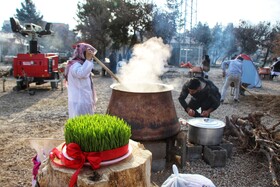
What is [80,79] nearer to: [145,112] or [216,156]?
[145,112]

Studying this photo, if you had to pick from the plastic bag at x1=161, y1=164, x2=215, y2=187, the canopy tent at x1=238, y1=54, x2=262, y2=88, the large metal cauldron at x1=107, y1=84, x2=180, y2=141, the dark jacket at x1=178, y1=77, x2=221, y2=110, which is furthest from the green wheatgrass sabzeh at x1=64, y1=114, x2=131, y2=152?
the canopy tent at x1=238, y1=54, x2=262, y2=88

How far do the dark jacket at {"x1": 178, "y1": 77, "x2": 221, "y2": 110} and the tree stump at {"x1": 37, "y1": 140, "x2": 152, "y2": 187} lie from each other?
10.0 feet

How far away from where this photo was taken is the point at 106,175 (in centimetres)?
176

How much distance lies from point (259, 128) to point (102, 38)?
62.6 feet

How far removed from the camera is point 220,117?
7.84m

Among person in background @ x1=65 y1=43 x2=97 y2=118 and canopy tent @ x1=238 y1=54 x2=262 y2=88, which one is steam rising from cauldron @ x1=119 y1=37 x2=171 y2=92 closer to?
person in background @ x1=65 y1=43 x2=97 y2=118

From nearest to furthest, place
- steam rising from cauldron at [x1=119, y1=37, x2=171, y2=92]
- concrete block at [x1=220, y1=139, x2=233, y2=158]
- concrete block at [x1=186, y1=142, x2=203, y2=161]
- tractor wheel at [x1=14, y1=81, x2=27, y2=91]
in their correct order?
concrete block at [x1=186, y1=142, x2=203, y2=161], concrete block at [x1=220, y1=139, x2=233, y2=158], steam rising from cauldron at [x1=119, y1=37, x2=171, y2=92], tractor wheel at [x1=14, y1=81, x2=27, y2=91]

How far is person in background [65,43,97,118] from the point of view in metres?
4.03

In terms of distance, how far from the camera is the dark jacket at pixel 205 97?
4.93 m

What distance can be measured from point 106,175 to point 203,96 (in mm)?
3631

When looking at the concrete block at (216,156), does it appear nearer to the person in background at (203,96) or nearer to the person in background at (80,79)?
the person in background at (203,96)

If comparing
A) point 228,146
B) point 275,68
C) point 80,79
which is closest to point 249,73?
point 275,68

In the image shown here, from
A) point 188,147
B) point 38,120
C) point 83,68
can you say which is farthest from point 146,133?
point 38,120

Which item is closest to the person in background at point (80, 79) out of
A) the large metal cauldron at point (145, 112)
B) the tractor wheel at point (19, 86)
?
the large metal cauldron at point (145, 112)
